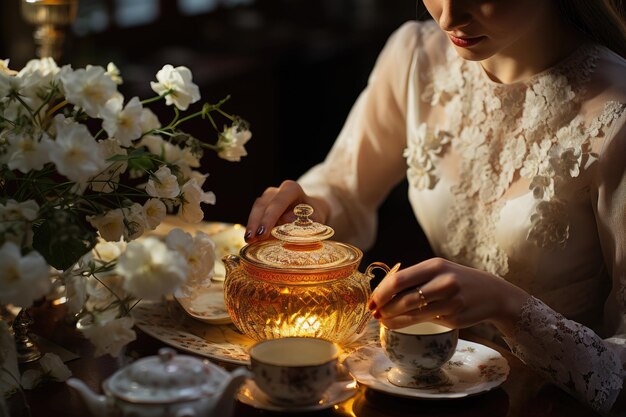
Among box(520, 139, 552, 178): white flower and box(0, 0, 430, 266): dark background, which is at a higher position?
box(520, 139, 552, 178): white flower

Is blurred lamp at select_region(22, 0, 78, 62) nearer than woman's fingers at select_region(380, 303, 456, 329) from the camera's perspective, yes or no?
No

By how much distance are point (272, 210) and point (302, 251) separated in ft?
0.86

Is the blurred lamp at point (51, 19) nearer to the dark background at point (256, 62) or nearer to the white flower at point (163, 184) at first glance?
the white flower at point (163, 184)

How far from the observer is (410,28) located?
2.28 m

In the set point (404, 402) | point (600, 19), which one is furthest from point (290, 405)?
point (600, 19)

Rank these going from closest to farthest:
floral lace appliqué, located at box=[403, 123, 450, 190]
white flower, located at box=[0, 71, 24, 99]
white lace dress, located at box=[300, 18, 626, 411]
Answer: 1. white flower, located at box=[0, 71, 24, 99]
2. white lace dress, located at box=[300, 18, 626, 411]
3. floral lace appliqué, located at box=[403, 123, 450, 190]

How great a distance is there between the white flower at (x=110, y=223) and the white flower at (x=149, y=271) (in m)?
0.26

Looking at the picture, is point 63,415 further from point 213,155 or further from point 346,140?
point 213,155

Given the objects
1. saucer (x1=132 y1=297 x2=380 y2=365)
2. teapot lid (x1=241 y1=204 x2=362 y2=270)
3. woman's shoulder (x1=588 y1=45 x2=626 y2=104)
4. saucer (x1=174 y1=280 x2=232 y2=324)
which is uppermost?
woman's shoulder (x1=588 y1=45 x2=626 y2=104)

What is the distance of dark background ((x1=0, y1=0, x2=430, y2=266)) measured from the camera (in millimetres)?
4176

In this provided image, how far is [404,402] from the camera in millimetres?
1412

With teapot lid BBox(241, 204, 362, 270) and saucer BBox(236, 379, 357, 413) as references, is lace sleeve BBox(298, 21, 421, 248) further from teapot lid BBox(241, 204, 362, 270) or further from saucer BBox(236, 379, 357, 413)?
saucer BBox(236, 379, 357, 413)

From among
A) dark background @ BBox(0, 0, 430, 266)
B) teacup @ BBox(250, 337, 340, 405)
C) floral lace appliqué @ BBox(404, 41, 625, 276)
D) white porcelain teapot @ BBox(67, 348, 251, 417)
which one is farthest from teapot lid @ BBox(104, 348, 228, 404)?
dark background @ BBox(0, 0, 430, 266)

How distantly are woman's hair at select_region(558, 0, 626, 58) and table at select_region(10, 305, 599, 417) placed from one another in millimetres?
741
